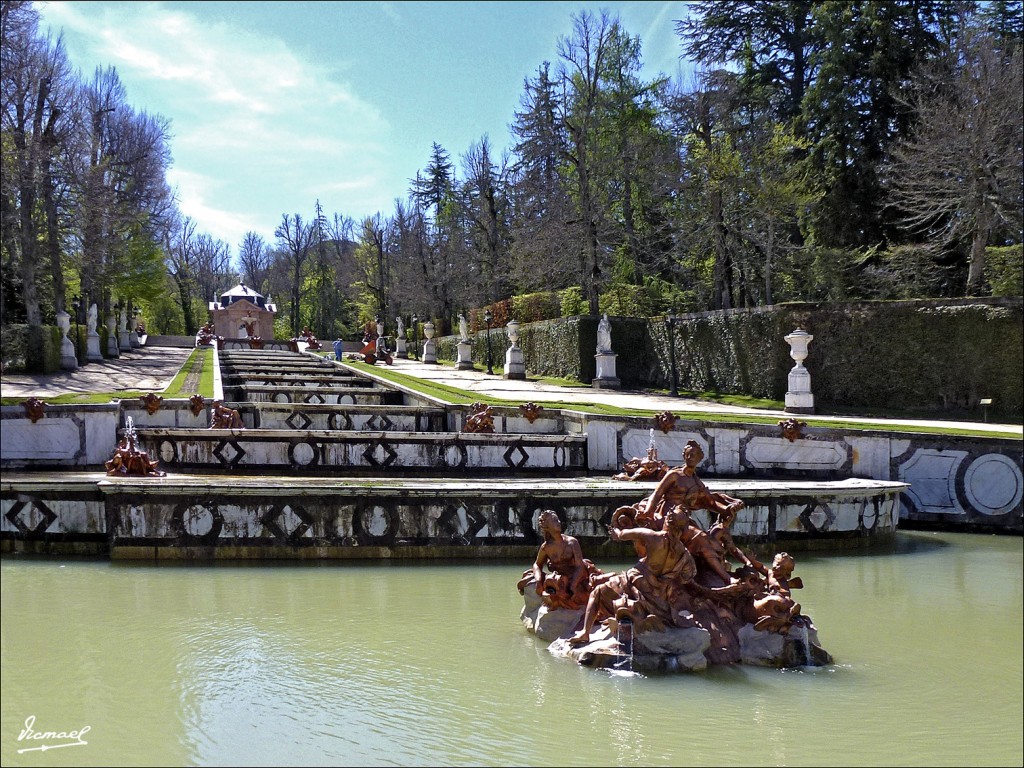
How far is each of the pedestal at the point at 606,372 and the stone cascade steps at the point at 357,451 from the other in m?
14.4

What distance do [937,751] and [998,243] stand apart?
32.6 meters

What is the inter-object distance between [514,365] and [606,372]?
5.47m

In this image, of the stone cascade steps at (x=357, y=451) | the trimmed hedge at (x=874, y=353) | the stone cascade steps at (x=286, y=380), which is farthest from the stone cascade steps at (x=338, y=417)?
the trimmed hedge at (x=874, y=353)

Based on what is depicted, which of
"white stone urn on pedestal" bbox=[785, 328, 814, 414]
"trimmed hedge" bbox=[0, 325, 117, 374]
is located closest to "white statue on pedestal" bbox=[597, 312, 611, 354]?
"white stone urn on pedestal" bbox=[785, 328, 814, 414]

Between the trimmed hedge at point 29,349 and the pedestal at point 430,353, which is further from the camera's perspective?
the pedestal at point 430,353

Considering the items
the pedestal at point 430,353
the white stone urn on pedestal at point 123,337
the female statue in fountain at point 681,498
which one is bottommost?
the female statue in fountain at point 681,498

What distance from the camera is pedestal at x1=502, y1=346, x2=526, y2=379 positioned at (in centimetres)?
3550

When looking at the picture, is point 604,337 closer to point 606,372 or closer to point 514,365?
point 606,372

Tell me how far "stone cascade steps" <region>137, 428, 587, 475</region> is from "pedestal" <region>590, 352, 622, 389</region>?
1436 centimetres

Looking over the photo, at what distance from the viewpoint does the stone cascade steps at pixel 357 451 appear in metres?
15.2

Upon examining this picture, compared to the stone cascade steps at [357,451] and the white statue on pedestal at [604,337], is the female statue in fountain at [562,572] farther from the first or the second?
the white statue on pedestal at [604,337]

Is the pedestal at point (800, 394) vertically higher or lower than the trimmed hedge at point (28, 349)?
lower

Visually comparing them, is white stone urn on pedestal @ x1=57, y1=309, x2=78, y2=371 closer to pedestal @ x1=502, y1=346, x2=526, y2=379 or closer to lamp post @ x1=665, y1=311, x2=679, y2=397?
pedestal @ x1=502, y1=346, x2=526, y2=379

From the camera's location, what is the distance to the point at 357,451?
51.4 ft
